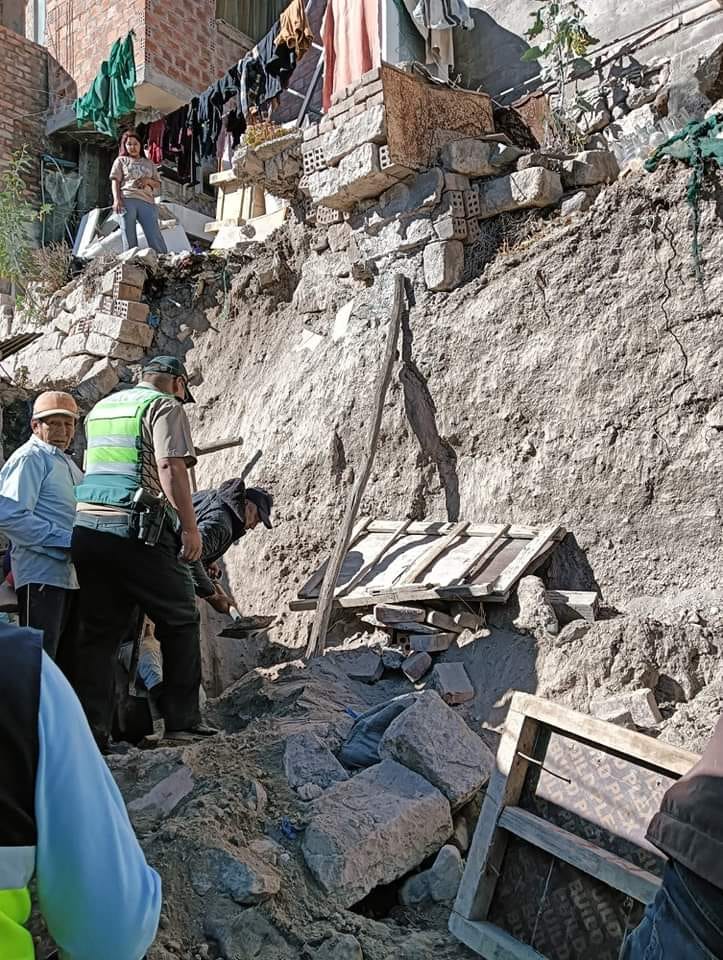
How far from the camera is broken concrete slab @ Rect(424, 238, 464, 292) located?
20.7ft

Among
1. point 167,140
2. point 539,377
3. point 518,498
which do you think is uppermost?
point 167,140

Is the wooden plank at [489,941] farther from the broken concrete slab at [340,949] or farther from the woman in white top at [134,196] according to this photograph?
the woman in white top at [134,196]

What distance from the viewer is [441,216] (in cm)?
637

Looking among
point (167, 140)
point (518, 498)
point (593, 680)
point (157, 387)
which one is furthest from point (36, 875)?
point (167, 140)

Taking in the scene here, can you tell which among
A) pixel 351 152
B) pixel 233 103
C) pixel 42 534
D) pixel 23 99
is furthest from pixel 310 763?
pixel 23 99

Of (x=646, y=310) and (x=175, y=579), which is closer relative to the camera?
(x=175, y=579)

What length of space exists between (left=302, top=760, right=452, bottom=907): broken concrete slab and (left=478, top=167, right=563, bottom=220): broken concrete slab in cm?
435

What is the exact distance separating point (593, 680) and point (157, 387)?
2.68 metres

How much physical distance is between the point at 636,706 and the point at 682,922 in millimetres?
2635

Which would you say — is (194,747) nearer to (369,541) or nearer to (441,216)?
(369,541)

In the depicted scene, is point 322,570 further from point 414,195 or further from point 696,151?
point 696,151

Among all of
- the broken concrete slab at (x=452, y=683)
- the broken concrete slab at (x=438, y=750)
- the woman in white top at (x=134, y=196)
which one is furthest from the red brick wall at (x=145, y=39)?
the broken concrete slab at (x=438, y=750)

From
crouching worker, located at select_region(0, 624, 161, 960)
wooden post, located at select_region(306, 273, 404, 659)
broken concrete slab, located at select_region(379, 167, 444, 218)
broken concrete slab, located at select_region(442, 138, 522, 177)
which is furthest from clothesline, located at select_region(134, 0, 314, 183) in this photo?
crouching worker, located at select_region(0, 624, 161, 960)

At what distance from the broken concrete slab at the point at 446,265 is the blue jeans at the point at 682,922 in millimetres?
5189
